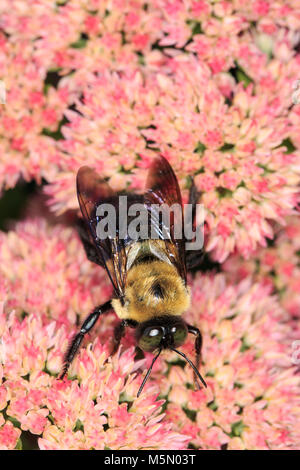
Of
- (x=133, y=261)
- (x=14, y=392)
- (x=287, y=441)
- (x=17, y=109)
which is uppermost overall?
(x=17, y=109)

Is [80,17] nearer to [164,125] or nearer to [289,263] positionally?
[164,125]

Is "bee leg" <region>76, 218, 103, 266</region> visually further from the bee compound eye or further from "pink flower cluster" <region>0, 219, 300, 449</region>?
the bee compound eye

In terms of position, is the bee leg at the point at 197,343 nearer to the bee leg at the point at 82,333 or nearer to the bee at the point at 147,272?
the bee at the point at 147,272

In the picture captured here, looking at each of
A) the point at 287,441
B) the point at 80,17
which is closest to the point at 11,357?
the point at 287,441
